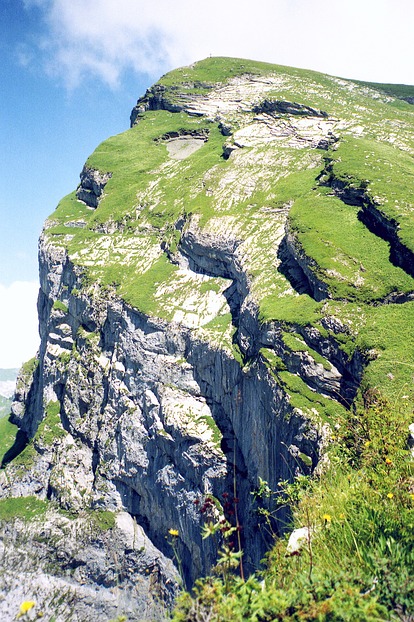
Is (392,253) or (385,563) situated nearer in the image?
(385,563)

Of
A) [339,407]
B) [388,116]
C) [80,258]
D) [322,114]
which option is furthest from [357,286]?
[388,116]

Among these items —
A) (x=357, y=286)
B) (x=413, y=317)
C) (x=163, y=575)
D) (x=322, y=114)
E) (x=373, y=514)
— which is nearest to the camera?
(x=373, y=514)

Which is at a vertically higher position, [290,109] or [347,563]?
[290,109]

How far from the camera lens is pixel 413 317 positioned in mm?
25328

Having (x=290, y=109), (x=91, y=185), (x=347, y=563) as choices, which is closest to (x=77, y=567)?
(x=347, y=563)

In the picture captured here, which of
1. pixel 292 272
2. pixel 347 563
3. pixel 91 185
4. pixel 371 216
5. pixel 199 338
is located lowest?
pixel 347 563

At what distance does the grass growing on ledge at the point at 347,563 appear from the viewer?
5.14 metres

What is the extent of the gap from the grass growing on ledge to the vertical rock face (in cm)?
992

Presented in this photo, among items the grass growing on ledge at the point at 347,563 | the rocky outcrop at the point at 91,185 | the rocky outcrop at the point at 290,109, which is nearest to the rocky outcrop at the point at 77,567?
the grass growing on ledge at the point at 347,563

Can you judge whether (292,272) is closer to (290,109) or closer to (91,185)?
(290,109)

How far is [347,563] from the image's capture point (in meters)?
6.17

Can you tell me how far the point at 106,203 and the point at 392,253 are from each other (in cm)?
4353

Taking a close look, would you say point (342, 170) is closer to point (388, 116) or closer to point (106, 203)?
point (106, 203)

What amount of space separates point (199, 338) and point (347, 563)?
3307 cm
